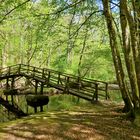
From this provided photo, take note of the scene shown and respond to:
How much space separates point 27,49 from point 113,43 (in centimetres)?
2959

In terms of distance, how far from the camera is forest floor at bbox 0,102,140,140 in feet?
34.3

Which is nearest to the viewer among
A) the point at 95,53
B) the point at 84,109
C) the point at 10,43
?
the point at 84,109

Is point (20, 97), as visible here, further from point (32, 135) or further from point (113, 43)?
point (32, 135)

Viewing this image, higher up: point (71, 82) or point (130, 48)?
point (130, 48)

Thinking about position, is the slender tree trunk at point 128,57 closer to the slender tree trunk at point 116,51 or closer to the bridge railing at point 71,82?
the slender tree trunk at point 116,51

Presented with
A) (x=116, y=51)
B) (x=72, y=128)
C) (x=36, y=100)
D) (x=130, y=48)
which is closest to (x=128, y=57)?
(x=130, y=48)

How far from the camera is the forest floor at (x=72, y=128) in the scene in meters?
10.5

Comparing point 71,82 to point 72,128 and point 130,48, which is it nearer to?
point 130,48

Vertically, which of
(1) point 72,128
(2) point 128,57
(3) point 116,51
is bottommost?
(1) point 72,128

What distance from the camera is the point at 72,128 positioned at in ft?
37.4

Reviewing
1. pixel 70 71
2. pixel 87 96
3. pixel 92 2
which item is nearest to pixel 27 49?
pixel 70 71

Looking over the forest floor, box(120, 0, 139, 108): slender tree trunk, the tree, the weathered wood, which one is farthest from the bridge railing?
the forest floor

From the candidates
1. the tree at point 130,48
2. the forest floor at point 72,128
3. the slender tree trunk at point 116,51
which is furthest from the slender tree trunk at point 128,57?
the forest floor at point 72,128

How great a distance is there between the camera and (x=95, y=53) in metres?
37.9
